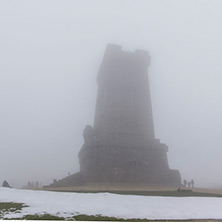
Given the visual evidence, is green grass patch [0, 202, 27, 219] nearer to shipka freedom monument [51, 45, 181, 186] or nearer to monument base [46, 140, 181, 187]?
shipka freedom monument [51, 45, 181, 186]

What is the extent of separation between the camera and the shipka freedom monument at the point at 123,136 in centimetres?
2523

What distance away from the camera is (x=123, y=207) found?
11703mm

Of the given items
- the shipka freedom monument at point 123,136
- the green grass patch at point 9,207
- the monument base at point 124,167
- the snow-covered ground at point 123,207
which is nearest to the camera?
the green grass patch at point 9,207

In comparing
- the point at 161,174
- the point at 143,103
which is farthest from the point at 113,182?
the point at 143,103

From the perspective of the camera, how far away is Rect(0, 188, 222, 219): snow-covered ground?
1048 centimetres

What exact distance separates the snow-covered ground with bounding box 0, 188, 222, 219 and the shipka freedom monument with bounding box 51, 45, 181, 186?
393 inches

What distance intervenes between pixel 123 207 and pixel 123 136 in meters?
16.8

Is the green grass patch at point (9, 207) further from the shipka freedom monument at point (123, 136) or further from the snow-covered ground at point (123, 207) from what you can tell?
the shipka freedom monument at point (123, 136)

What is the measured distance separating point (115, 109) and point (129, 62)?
7.43m

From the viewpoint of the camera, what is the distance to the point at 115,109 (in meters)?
30.3

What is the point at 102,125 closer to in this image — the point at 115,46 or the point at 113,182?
the point at 113,182

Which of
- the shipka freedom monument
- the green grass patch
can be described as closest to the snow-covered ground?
the green grass patch

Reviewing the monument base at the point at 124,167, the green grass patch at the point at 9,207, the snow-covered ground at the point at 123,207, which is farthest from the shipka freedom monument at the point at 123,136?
the green grass patch at the point at 9,207

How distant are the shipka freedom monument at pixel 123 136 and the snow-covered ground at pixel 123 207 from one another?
9.98 m
